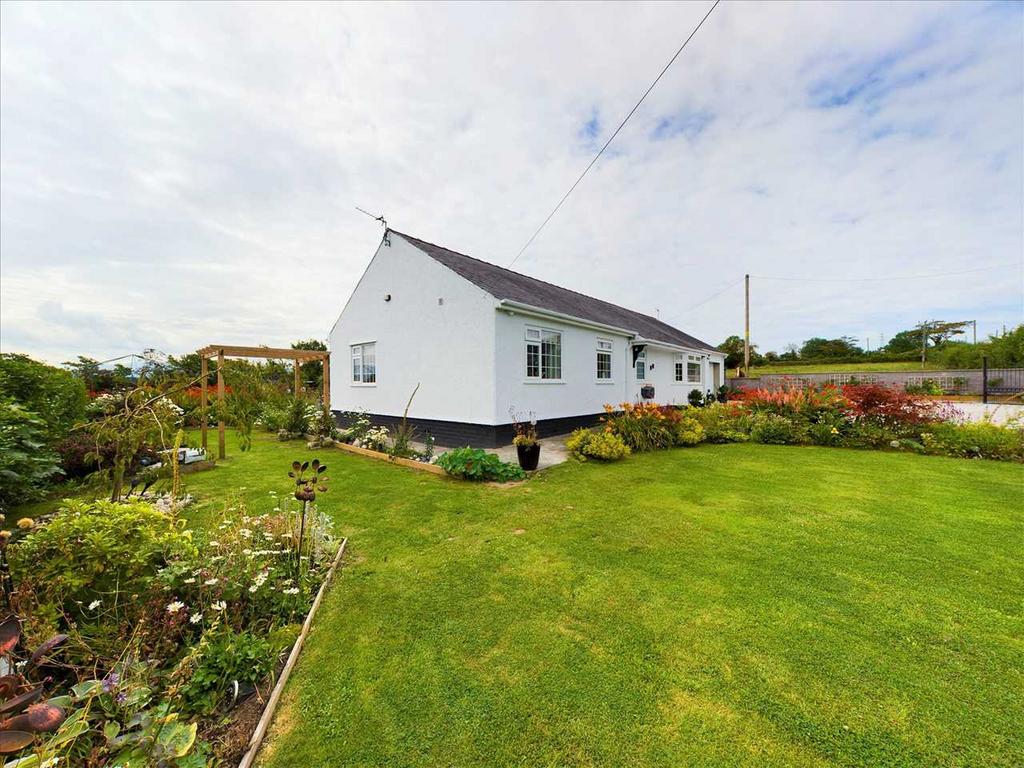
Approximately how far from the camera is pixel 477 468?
20.5ft

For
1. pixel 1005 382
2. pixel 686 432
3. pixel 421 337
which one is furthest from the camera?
pixel 1005 382

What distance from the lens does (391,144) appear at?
27.8 ft

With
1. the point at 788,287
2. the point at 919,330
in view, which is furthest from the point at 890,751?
the point at 919,330

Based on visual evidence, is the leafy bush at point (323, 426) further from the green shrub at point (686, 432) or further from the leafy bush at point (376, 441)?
the green shrub at point (686, 432)

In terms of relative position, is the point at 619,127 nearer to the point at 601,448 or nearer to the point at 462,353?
the point at 462,353

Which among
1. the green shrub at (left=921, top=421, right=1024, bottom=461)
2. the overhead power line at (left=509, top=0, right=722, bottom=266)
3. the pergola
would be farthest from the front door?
the pergola

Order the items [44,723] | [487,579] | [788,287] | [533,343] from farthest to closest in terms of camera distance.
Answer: [788,287] → [533,343] → [487,579] → [44,723]

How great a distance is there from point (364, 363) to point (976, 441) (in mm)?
15564

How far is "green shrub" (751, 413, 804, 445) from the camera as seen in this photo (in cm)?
942

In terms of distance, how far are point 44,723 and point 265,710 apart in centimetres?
79

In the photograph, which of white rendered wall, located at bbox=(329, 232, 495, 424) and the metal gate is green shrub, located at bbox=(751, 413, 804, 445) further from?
the metal gate

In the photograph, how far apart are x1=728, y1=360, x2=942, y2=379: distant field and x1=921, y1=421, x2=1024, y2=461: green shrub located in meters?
21.6

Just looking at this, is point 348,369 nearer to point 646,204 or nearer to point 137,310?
point 137,310

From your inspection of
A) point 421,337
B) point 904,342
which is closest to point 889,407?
point 421,337
